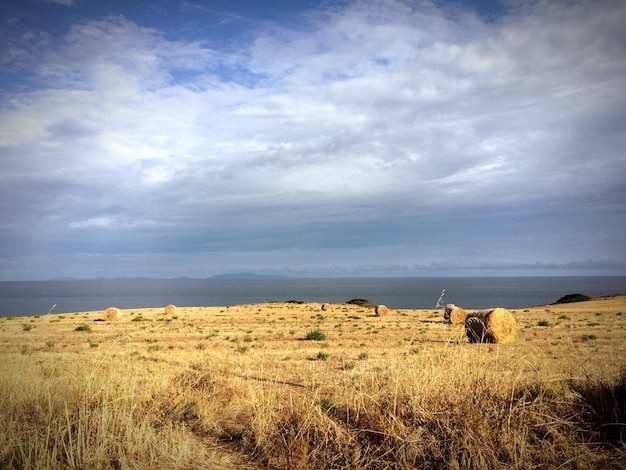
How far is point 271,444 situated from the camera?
5.94 metres

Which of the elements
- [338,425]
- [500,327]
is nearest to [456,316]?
[500,327]

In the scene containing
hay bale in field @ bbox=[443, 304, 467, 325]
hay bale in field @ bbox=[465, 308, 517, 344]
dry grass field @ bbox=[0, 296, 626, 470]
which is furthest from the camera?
hay bale in field @ bbox=[443, 304, 467, 325]

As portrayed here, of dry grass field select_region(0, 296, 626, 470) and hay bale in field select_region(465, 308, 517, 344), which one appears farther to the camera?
hay bale in field select_region(465, 308, 517, 344)

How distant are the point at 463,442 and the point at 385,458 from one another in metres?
1.06

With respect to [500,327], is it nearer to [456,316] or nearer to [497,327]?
[497,327]

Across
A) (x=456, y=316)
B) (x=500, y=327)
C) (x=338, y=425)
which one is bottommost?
(x=456, y=316)

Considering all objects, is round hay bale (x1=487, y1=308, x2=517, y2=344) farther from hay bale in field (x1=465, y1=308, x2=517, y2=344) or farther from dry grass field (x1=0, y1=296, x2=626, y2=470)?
dry grass field (x1=0, y1=296, x2=626, y2=470)

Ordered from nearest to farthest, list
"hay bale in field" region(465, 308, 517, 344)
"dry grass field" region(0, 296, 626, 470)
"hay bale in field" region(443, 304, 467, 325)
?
"dry grass field" region(0, 296, 626, 470)
"hay bale in field" region(465, 308, 517, 344)
"hay bale in field" region(443, 304, 467, 325)

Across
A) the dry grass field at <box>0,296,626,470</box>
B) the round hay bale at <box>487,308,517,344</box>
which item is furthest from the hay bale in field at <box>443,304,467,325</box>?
the dry grass field at <box>0,296,626,470</box>

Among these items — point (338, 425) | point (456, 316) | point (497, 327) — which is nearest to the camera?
point (338, 425)

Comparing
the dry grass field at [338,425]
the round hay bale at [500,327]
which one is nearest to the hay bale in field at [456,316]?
the round hay bale at [500,327]

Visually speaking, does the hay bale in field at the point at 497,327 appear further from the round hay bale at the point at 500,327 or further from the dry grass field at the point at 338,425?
the dry grass field at the point at 338,425

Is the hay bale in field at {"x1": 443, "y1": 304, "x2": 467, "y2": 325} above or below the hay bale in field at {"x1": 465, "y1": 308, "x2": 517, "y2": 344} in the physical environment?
below

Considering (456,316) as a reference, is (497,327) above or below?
above
